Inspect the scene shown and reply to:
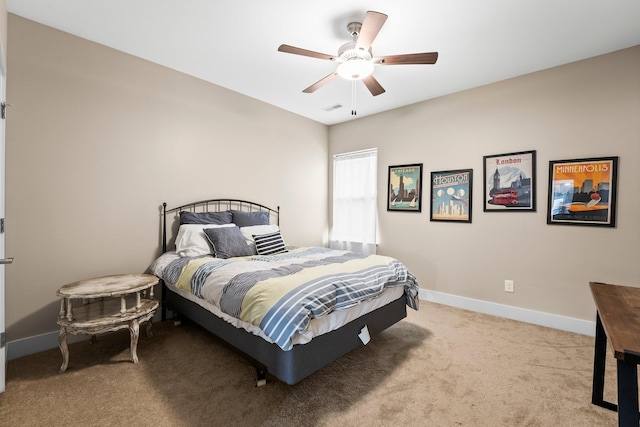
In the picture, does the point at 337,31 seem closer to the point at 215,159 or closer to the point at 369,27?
the point at 369,27

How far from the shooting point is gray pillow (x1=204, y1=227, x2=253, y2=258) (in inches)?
116

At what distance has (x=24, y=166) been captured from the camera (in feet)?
7.74

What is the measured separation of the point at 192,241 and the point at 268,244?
31.1 inches

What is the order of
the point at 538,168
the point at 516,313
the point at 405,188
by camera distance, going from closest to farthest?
1. the point at 538,168
2. the point at 516,313
3. the point at 405,188

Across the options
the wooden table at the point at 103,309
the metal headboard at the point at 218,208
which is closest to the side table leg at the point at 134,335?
the wooden table at the point at 103,309

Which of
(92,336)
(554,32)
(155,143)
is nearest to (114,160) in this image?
(155,143)

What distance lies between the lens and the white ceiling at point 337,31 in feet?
7.11

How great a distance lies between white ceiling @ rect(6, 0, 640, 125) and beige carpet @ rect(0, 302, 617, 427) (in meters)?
2.71

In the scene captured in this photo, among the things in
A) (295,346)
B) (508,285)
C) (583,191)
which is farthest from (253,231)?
(583,191)

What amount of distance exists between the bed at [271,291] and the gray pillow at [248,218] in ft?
0.06

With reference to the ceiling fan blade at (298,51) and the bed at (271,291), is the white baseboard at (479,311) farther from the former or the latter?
the ceiling fan blade at (298,51)

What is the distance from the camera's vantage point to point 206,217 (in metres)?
3.29

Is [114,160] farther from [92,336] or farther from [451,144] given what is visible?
[451,144]

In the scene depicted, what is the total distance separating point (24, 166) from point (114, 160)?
62 centimetres
